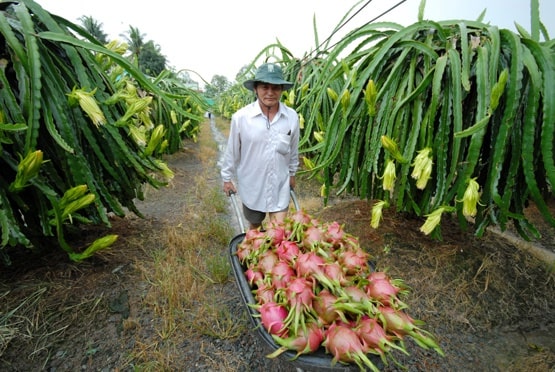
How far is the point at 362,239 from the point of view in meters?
2.00

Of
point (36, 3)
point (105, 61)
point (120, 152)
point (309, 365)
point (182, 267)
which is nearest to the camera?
point (309, 365)

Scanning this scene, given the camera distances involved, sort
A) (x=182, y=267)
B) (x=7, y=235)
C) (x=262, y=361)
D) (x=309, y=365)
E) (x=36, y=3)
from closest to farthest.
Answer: (x=309, y=365), (x=7, y=235), (x=262, y=361), (x=36, y=3), (x=182, y=267)

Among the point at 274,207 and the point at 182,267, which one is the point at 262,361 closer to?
the point at 182,267

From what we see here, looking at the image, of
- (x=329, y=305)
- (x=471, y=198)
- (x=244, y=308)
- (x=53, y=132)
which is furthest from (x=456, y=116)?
(x=53, y=132)

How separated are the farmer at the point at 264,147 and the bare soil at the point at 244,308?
54 centimetres

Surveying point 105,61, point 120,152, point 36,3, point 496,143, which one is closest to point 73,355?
point 120,152

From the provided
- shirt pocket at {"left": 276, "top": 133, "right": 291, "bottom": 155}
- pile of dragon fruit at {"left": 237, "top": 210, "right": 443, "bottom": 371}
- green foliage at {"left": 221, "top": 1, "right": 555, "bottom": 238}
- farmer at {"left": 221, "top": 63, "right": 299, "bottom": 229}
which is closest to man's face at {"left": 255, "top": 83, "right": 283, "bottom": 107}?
farmer at {"left": 221, "top": 63, "right": 299, "bottom": 229}

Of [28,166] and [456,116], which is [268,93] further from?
[28,166]

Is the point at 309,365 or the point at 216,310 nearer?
the point at 309,365

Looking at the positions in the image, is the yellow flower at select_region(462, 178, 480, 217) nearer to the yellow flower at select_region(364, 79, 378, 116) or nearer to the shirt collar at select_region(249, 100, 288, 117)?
the yellow flower at select_region(364, 79, 378, 116)

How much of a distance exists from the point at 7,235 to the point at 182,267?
0.84m

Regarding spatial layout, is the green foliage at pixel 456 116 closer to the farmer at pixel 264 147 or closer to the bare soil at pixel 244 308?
the farmer at pixel 264 147

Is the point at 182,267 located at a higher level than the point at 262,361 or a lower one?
higher

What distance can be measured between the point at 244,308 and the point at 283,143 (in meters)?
0.95
